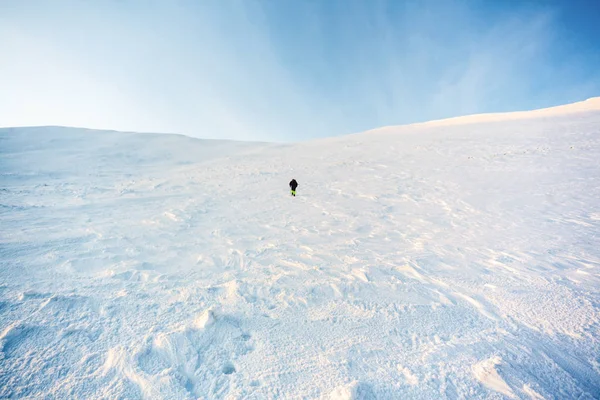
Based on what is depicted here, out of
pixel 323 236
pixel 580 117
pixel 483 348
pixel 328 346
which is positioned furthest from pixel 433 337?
pixel 580 117

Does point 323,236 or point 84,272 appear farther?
point 323,236

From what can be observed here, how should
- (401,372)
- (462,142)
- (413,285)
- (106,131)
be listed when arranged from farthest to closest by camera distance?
(106,131) → (462,142) → (413,285) → (401,372)

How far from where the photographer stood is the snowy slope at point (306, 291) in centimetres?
267

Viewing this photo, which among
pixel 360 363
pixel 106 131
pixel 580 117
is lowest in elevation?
pixel 360 363

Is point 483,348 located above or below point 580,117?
below

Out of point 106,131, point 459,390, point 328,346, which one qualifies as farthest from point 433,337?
point 106,131

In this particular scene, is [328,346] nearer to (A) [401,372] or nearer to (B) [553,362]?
(A) [401,372]

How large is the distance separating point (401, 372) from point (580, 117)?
87.8 feet

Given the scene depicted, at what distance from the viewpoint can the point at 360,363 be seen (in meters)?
2.88

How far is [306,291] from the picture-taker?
415cm

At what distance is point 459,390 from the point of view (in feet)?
8.46

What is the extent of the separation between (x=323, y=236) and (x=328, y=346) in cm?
347

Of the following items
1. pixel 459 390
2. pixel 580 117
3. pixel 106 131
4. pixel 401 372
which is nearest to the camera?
pixel 459 390

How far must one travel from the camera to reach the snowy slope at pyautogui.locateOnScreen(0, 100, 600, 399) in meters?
2.67
